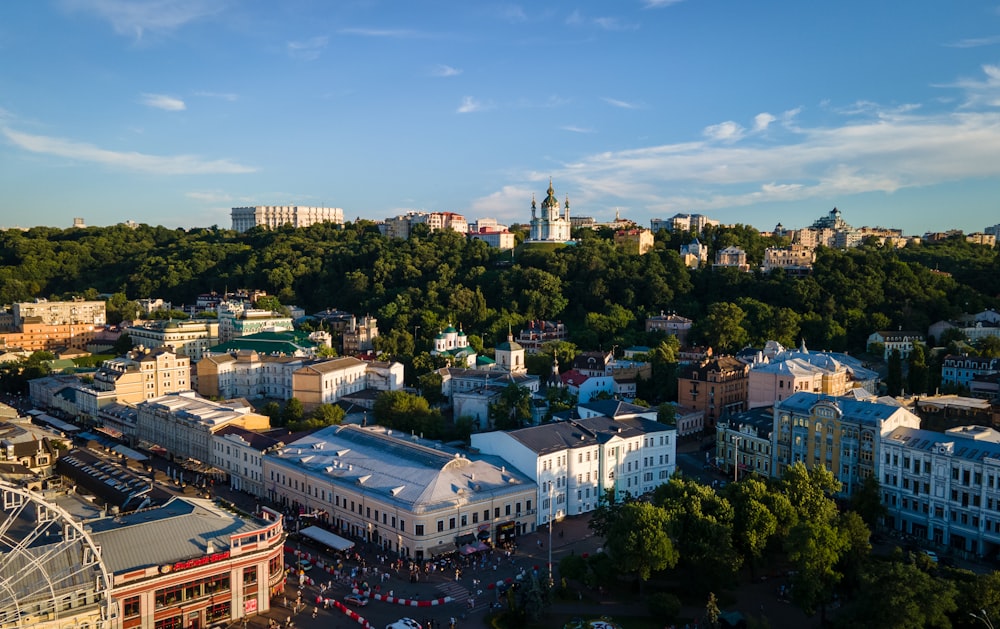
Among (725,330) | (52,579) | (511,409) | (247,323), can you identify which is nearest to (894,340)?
(725,330)

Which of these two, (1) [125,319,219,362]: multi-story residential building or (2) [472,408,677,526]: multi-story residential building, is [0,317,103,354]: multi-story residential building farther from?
(2) [472,408,677,526]: multi-story residential building

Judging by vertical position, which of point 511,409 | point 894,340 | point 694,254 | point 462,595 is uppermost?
point 694,254

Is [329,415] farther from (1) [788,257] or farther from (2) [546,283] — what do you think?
(1) [788,257]

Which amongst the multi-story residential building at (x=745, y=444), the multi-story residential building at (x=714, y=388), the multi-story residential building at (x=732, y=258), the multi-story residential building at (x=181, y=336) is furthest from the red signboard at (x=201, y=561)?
the multi-story residential building at (x=732, y=258)

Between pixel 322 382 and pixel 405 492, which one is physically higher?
pixel 322 382

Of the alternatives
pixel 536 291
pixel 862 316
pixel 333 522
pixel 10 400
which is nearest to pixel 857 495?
pixel 333 522

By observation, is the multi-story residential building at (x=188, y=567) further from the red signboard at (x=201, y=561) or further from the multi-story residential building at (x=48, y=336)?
the multi-story residential building at (x=48, y=336)

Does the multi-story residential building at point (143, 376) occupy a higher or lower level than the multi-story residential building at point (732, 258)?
lower
